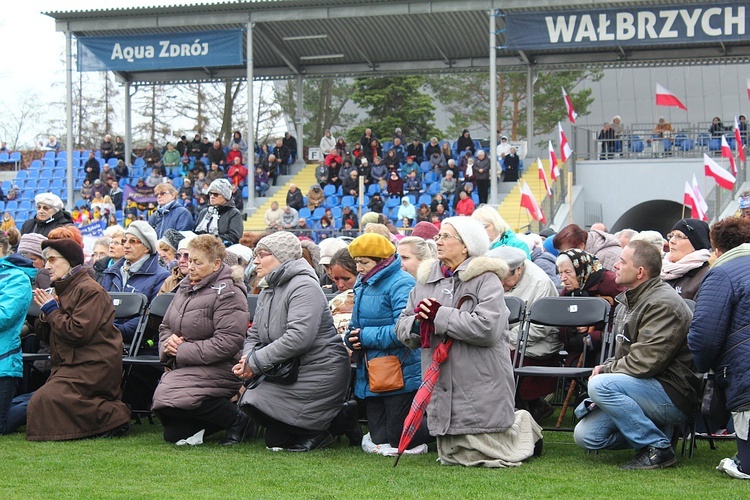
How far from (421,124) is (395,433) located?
33.0 m

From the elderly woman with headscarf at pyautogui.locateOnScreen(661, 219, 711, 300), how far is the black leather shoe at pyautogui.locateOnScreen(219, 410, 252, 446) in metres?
3.26

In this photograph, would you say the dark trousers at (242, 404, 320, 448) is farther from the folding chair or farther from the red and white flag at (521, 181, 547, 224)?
the red and white flag at (521, 181, 547, 224)

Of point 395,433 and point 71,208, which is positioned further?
point 71,208

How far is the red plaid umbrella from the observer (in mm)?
6441

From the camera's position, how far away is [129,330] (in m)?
8.75

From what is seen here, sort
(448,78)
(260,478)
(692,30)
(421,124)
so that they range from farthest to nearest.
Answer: (448,78)
(421,124)
(692,30)
(260,478)

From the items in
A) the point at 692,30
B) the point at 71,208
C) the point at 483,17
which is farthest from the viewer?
the point at 71,208

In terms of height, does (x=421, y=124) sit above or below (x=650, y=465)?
above

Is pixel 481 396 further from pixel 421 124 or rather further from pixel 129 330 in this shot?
pixel 421 124

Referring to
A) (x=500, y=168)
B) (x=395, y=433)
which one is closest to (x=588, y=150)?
(x=500, y=168)

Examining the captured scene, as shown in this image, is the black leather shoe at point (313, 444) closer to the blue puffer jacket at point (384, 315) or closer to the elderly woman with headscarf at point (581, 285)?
the blue puffer jacket at point (384, 315)

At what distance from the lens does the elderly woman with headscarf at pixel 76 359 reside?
302 inches

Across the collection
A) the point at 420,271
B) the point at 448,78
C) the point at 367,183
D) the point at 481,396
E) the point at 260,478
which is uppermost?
the point at 448,78

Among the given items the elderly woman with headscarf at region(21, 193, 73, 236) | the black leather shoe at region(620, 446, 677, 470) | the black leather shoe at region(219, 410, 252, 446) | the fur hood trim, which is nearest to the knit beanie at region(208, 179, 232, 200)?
the elderly woman with headscarf at region(21, 193, 73, 236)
